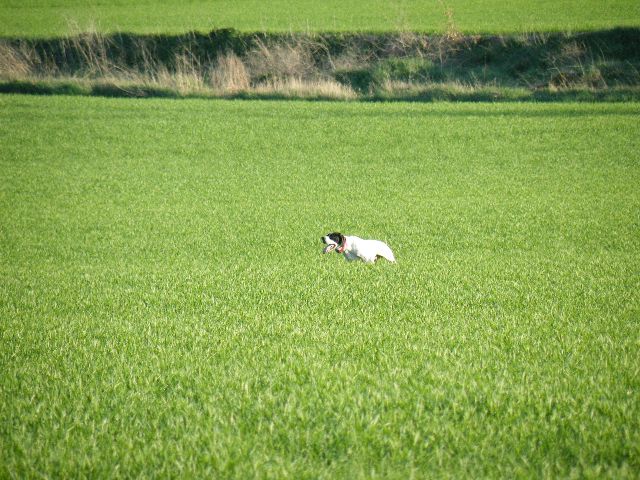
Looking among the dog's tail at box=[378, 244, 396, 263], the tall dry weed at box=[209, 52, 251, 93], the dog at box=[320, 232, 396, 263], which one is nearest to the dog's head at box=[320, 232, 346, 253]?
the dog at box=[320, 232, 396, 263]

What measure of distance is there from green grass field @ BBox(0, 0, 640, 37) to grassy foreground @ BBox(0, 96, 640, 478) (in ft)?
55.4

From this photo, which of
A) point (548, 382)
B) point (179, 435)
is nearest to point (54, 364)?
point (179, 435)

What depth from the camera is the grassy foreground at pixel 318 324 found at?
3.61 m

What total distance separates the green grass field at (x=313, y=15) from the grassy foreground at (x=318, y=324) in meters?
16.9

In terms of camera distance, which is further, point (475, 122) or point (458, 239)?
point (475, 122)

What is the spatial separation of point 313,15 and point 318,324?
110ft

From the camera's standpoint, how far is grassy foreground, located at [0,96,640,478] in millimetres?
3613

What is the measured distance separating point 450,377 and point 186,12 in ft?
127

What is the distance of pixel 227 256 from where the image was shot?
33.8 feet

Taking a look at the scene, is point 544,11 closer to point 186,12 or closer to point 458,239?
point 186,12

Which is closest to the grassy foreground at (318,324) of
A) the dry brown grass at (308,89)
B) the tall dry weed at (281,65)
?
the dry brown grass at (308,89)

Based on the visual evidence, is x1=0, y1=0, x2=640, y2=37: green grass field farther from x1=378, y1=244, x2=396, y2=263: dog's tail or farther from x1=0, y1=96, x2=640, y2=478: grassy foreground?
x1=378, y1=244, x2=396, y2=263: dog's tail

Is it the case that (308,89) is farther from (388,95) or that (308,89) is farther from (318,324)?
(318,324)

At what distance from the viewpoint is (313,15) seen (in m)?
36.5
